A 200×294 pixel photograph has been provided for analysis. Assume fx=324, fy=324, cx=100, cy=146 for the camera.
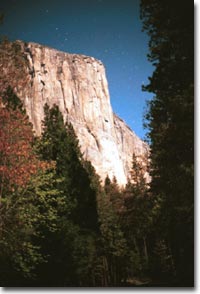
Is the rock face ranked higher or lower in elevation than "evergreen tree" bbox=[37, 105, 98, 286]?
higher

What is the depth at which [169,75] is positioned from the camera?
612 centimetres

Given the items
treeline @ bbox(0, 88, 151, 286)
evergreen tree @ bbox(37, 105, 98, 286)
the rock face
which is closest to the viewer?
treeline @ bbox(0, 88, 151, 286)

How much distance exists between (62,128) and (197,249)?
10910mm

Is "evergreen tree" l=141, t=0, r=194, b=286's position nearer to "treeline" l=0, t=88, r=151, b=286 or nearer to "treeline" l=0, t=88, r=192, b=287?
"treeline" l=0, t=88, r=192, b=287

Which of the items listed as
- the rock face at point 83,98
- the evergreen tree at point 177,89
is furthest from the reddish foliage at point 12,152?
the rock face at point 83,98

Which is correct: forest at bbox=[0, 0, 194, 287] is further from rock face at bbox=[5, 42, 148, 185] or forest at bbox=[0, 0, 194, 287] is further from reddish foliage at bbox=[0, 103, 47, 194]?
rock face at bbox=[5, 42, 148, 185]

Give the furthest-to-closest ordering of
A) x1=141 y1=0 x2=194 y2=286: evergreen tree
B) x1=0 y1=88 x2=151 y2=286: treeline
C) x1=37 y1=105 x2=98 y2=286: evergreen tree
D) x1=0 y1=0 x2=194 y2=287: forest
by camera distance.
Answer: x1=37 y1=105 x2=98 y2=286: evergreen tree < x1=0 y1=88 x2=151 y2=286: treeline < x1=0 y1=0 x2=194 y2=287: forest < x1=141 y1=0 x2=194 y2=286: evergreen tree

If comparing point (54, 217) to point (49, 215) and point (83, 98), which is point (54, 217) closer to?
point (49, 215)

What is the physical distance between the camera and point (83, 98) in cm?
7406

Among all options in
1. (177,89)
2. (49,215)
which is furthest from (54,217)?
(177,89)

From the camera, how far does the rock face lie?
68.4 meters

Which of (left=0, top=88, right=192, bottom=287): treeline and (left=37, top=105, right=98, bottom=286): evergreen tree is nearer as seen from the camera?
(left=0, top=88, right=192, bottom=287): treeline

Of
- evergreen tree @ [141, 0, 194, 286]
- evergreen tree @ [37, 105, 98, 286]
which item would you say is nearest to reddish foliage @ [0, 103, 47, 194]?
evergreen tree @ [141, 0, 194, 286]

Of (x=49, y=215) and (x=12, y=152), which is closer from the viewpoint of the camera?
(x=12, y=152)
